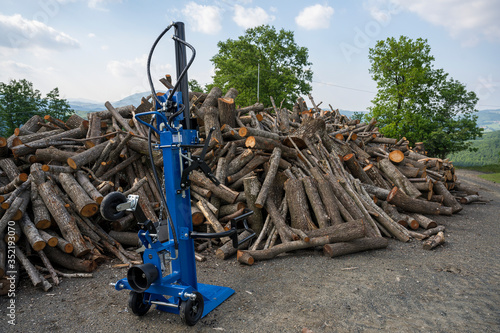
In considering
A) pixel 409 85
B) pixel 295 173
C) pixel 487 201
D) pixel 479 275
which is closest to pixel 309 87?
pixel 409 85

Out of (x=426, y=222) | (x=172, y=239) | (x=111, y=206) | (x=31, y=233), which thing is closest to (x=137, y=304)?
(x=172, y=239)

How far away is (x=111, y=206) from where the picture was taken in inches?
136

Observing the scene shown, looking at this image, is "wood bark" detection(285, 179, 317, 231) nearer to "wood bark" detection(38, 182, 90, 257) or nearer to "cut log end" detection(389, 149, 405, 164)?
"wood bark" detection(38, 182, 90, 257)

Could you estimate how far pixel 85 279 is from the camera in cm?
507

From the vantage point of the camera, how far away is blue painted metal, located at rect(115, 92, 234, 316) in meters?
3.58

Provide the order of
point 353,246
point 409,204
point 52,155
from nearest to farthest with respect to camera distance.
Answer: point 353,246
point 52,155
point 409,204

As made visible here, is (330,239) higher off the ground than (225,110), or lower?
lower

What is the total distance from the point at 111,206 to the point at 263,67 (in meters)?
32.6

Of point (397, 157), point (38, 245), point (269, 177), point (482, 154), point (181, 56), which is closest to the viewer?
point (181, 56)

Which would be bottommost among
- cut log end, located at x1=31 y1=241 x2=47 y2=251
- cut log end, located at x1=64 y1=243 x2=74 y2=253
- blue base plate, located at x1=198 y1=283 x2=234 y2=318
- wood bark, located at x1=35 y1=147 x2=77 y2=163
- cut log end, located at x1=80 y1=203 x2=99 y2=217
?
blue base plate, located at x1=198 y1=283 x2=234 y2=318

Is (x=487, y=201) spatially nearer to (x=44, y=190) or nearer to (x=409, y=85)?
(x=44, y=190)

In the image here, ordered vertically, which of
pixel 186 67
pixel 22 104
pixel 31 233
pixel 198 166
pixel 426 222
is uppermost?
pixel 22 104

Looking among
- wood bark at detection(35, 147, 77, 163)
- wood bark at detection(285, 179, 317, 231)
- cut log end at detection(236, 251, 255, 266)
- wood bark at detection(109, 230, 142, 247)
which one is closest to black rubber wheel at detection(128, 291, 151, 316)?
cut log end at detection(236, 251, 255, 266)

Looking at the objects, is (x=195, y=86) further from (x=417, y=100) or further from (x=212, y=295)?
(x=212, y=295)
